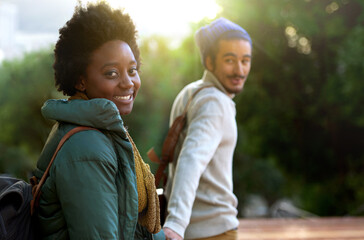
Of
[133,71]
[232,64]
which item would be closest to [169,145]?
[232,64]

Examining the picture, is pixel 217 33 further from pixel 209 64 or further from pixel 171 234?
pixel 171 234

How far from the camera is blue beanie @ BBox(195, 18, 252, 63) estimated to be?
7.18 ft

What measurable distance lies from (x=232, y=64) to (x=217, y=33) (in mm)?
155

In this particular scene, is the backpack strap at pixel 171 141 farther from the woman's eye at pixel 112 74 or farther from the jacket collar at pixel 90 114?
the jacket collar at pixel 90 114

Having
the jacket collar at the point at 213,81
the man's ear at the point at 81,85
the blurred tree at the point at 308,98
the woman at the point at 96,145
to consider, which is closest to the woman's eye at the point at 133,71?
the woman at the point at 96,145

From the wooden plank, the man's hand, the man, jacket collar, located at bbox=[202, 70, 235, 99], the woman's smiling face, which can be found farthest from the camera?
the wooden plank

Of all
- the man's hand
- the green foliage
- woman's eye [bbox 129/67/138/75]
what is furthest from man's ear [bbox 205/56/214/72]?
the green foliage

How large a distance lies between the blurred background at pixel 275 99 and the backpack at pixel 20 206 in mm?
4532

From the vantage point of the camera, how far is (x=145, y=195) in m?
1.27

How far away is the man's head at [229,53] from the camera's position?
2.18m

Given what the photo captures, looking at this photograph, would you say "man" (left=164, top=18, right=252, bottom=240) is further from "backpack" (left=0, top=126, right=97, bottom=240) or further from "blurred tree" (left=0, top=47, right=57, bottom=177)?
"blurred tree" (left=0, top=47, right=57, bottom=177)

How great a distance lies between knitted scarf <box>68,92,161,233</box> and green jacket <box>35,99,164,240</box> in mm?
107

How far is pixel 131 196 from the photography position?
1.11 m

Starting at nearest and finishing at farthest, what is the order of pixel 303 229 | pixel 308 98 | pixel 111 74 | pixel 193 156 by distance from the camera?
1. pixel 111 74
2. pixel 193 156
3. pixel 303 229
4. pixel 308 98
